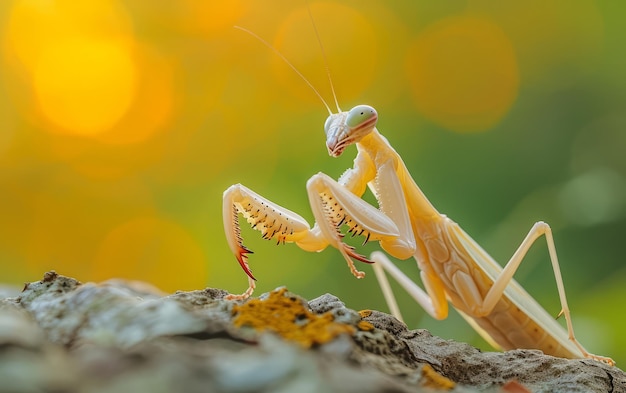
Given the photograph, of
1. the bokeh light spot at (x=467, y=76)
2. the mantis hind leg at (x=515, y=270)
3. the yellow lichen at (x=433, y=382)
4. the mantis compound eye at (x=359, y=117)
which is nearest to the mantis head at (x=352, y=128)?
the mantis compound eye at (x=359, y=117)

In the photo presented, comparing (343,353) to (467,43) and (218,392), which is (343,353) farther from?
(467,43)

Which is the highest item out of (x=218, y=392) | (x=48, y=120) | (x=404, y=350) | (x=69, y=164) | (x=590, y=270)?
(x=48, y=120)

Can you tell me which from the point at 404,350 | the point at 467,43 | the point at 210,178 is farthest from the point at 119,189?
the point at 404,350

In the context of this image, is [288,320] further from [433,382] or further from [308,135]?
[308,135]

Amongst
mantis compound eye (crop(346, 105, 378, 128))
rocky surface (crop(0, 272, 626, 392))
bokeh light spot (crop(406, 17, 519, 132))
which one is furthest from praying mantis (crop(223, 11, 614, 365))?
bokeh light spot (crop(406, 17, 519, 132))

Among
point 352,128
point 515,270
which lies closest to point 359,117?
point 352,128

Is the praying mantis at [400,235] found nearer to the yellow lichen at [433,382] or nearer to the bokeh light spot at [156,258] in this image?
the yellow lichen at [433,382]
